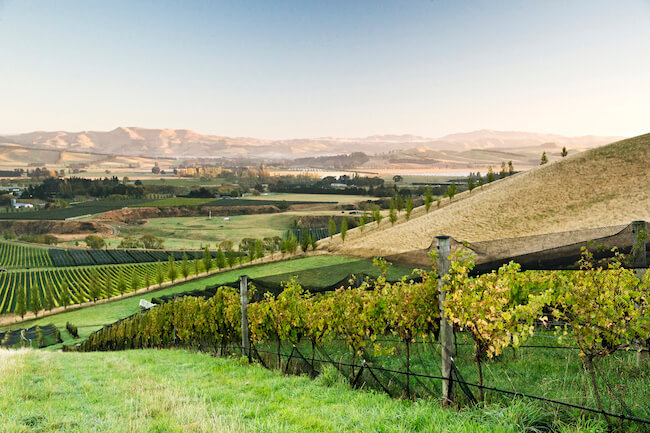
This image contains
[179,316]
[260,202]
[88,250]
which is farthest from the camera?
[260,202]

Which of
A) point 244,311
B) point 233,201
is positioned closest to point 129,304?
point 244,311

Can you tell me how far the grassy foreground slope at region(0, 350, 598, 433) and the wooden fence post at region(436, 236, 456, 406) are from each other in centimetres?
39

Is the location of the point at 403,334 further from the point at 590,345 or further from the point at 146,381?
the point at 146,381

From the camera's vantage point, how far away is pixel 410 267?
30.5 ft

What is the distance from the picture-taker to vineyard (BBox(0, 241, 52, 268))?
3465 inches

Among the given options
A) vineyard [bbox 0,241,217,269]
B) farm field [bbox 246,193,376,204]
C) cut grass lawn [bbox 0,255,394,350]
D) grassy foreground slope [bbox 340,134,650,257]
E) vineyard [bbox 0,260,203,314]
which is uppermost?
grassy foreground slope [bbox 340,134,650,257]

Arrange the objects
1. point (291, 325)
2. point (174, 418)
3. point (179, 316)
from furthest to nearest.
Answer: point (179, 316) < point (291, 325) < point (174, 418)

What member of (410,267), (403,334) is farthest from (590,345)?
(410,267)

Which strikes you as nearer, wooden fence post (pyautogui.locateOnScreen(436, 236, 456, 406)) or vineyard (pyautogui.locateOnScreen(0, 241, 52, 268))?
wooden fence post (pyautogui.locateOnScreen(436, 236, 456, 406))

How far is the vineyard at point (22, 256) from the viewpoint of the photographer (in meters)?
88.0

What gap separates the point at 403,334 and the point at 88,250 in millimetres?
112251

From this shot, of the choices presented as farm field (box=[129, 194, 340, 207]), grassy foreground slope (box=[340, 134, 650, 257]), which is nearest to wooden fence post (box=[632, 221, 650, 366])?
grassy foreground slope (box=[340, 134, 650, 257])

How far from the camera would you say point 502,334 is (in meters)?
5.02

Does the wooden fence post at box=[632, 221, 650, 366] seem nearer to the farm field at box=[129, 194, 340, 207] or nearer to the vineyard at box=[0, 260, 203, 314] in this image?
the vineyard at box=[0, 260, 203, 314]
